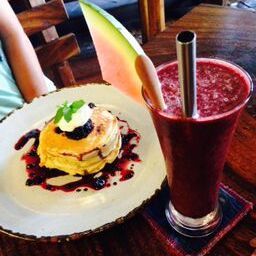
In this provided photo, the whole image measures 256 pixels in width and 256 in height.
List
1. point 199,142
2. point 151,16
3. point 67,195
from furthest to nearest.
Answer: point 151,16, point 67,195, point 199,142

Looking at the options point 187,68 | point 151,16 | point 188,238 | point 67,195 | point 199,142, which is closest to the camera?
point 187,68

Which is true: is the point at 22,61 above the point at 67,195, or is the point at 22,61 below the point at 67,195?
below

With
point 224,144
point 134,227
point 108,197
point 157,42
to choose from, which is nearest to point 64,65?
point 157,42

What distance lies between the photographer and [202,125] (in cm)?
57

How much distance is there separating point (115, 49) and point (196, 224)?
0.41 metres

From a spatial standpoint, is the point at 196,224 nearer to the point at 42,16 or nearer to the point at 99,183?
the point at 99,183

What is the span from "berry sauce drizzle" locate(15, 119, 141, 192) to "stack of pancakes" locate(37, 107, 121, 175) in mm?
17

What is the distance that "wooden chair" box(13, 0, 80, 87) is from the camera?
155cm

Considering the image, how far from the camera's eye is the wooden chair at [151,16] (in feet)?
6.04

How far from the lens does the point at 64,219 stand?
84 cm

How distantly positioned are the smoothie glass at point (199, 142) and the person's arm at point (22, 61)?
1.02 metres

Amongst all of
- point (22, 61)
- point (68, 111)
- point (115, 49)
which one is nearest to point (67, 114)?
point (68, 111)

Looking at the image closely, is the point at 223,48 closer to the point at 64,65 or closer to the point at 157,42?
the point at 157,42

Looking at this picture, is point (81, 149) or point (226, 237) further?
point (81, 149)
